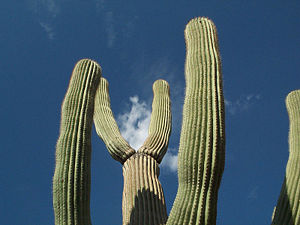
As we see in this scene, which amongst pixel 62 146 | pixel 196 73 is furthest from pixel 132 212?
pixel 196 73

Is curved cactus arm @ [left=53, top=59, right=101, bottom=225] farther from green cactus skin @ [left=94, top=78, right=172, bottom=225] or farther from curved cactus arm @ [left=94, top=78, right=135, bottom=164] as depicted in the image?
curved cactus arm @ [left=94, top=78, right=135, bottom=164]

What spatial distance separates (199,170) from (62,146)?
174cm

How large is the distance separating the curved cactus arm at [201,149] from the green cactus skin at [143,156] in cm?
150

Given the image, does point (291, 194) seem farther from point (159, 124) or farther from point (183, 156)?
point (159, 124)

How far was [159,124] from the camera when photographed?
667 centimetres

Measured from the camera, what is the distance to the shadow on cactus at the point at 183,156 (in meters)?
3.71

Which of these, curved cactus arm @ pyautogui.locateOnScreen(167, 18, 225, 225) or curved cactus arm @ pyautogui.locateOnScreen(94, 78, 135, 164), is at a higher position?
curved cactus arm @ pyautogui.locateOnScreen(94, 78, 135, 164)

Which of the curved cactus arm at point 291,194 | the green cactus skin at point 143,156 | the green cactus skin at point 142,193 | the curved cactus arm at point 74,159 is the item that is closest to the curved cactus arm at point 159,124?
the green cactus skin at point 143,156

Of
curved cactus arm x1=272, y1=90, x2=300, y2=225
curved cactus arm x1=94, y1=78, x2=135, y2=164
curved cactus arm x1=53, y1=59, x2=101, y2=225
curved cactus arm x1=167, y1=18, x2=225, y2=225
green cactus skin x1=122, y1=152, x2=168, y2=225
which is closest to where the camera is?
curved cactus arm x1=167, y1=18, x2=225, y2=225

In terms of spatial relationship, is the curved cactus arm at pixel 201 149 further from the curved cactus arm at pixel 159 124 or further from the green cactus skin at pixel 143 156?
the curved cactus arm at pixel 159 124

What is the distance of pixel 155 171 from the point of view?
5.85m

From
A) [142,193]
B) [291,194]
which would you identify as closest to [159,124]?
[142,193]

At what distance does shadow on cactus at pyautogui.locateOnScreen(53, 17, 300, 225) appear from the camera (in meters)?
3.71

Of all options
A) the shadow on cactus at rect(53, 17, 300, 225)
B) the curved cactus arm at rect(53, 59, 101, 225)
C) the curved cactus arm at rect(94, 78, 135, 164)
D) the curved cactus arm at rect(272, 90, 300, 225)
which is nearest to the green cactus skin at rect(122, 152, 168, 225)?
the shadow on cactus at rect(53, 17, 300, 225)
